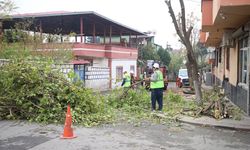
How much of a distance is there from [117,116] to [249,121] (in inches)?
157

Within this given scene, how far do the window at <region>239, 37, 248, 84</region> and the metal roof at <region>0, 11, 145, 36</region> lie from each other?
50.8 ft

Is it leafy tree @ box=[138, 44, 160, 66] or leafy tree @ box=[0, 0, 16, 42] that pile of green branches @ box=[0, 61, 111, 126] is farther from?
leafy tree @ box=[138, 44, 160, 66]

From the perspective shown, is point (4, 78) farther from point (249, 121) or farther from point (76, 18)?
point (76, 18)

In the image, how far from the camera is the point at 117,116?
11484mm

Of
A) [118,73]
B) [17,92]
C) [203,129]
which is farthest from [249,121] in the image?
[118,73]

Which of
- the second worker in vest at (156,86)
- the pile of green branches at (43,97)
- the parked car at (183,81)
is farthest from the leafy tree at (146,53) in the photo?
the pile of green branches at (43,97)

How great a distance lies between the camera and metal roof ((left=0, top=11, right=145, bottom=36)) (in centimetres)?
2944

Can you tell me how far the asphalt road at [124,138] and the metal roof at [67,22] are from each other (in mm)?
18496

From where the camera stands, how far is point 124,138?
8391 mm

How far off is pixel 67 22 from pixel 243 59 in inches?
864

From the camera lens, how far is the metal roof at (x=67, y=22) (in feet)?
96.6

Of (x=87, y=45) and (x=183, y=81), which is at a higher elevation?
(x=87, y=45)

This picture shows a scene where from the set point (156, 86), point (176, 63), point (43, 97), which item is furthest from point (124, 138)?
point (176, 63)

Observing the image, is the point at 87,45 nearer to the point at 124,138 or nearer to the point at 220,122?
the point at 220,122
